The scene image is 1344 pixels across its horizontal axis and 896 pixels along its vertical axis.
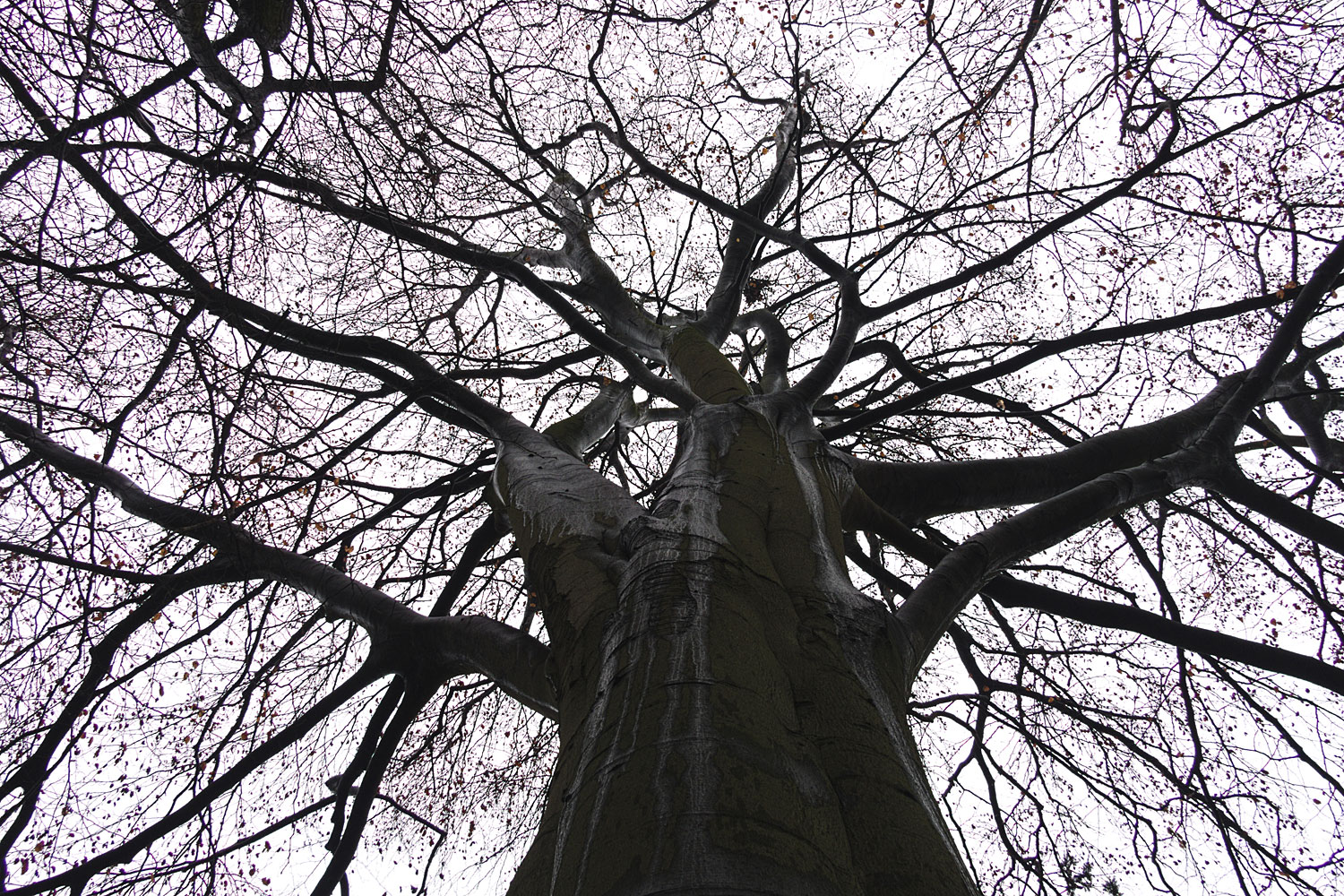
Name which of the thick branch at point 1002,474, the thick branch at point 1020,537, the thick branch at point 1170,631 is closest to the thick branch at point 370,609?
the thick branch at point 1020,537

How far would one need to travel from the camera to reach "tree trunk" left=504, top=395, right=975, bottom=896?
981 millimetres

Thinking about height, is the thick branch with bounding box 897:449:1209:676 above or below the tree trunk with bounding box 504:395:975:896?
above

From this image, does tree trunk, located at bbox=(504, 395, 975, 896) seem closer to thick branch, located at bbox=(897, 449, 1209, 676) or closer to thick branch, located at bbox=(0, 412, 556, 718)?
thick branch, located at bbox=(897, 449, 1209, 676)

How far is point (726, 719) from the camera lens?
1.21 meters

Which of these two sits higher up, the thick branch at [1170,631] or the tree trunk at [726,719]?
the thick branch at [1170,631]

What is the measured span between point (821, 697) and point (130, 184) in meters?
2.79

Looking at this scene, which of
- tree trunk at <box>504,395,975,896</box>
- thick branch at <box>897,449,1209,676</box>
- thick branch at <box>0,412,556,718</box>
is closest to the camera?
tree trunk at <box>504,395,975,896</box>

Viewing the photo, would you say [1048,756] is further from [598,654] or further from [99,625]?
[99,625]

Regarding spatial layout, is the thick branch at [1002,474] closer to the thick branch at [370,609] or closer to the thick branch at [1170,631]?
the thick branch at [1170,631]

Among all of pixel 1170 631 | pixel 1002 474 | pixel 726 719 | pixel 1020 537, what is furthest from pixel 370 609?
pixel 1170 631

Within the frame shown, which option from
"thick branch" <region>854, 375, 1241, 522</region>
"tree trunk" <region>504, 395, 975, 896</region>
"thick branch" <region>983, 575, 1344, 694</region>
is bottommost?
"tree trunk" <region>504, 395, 975, 896</region>

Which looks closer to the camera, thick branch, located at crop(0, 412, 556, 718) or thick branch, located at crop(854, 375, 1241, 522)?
thick branch, located at crop(0, 412, 556, 718)

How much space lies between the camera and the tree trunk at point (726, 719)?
3.22ft

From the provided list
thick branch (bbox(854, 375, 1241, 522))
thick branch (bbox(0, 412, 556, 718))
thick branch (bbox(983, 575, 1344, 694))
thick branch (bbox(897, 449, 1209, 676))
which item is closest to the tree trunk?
thick branch (bbox(897, 449, 1209, 676))
